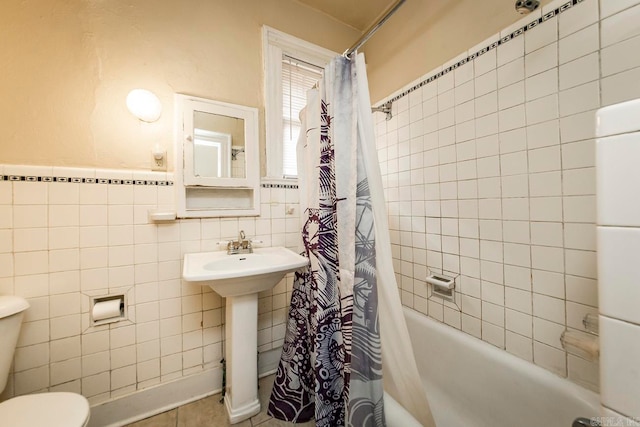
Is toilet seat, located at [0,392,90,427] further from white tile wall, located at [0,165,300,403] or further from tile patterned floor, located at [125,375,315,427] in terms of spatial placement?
tile patterned floor, located at [125,375,315,427]

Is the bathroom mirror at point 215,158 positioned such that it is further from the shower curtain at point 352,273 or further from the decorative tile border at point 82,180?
the shower curtain at point 352,273

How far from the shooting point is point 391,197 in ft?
5.73

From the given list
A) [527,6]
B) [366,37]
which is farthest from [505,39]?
[366,37]

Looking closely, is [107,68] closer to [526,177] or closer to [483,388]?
[526,177]

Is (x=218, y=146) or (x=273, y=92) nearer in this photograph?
(x=218, y=146)

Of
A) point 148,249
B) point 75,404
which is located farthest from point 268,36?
point 75,404

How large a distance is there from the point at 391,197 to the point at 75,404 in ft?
6.19

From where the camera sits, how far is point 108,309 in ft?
3.93

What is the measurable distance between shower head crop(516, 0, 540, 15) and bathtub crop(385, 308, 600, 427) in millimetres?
1528

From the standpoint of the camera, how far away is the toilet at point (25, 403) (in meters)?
0.81

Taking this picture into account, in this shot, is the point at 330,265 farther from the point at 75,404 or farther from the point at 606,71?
the point at 606,71

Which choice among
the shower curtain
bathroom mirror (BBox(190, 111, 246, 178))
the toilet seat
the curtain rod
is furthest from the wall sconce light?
the toilet seat

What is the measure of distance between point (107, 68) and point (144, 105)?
0.24 m

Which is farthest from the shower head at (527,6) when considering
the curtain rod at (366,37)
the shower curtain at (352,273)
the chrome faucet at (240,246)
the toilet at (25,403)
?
the toilet at (25,403)
